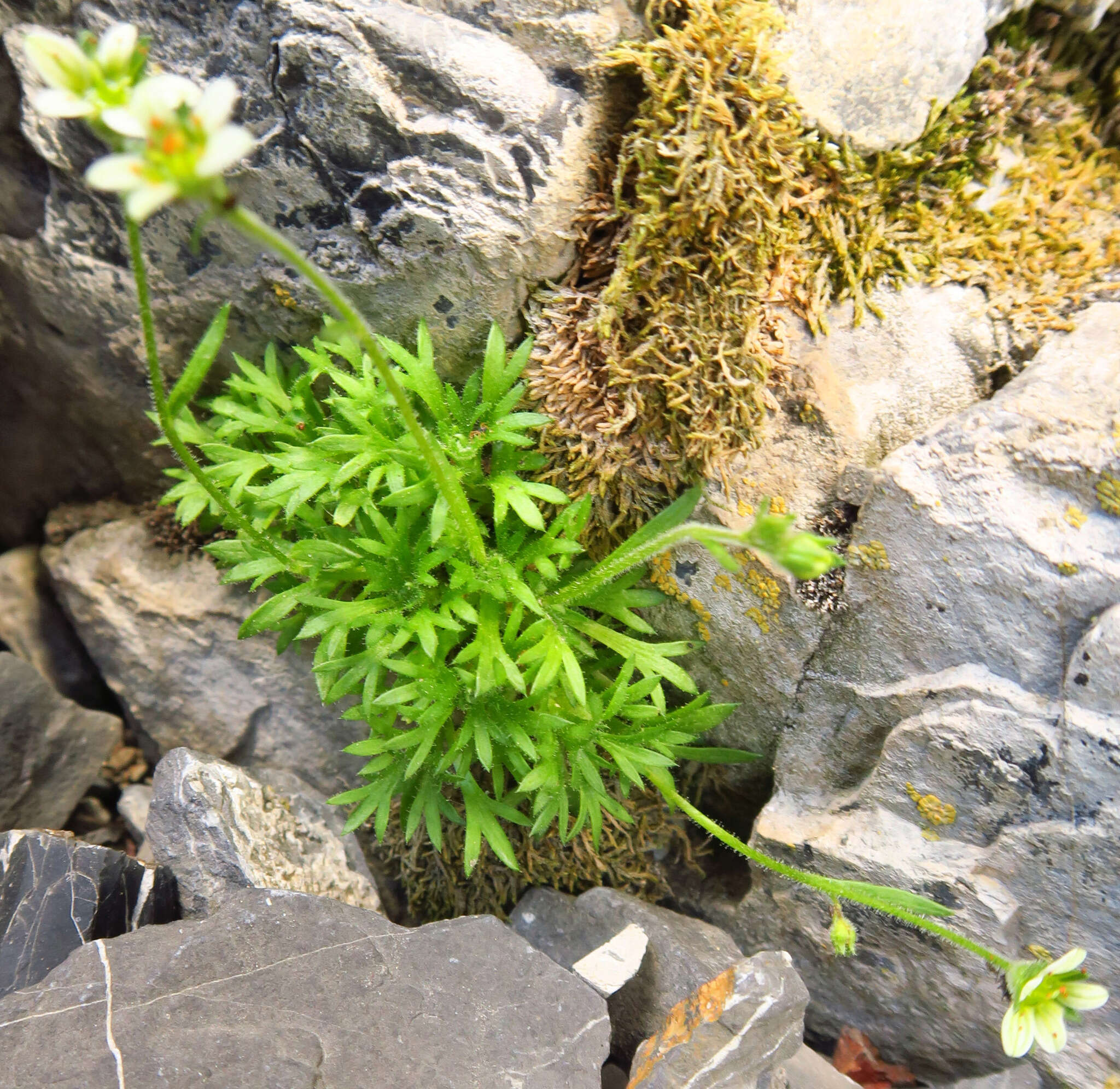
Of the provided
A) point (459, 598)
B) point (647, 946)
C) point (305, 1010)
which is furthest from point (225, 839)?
point (647, 946)

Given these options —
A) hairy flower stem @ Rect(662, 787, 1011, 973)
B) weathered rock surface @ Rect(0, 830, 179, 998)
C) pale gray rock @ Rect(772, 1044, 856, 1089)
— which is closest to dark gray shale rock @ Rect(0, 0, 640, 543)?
hairy flower stem @ Rect(662, 787, 1011, 973)

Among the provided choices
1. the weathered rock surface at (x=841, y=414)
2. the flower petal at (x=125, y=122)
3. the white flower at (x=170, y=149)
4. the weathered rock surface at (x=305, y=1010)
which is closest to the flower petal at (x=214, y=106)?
the white flower at (x=170, y=149)

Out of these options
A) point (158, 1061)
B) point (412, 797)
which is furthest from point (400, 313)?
point (158, 1061)

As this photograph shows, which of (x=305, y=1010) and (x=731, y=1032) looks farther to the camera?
(x=731, y=1032)

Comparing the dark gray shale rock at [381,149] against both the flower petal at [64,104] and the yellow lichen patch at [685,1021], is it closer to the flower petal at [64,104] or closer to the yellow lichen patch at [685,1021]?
the flower petal at [64,104]

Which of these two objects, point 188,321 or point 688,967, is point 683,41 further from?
point 688,967

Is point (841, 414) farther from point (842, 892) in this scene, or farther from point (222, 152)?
point (222, 152)

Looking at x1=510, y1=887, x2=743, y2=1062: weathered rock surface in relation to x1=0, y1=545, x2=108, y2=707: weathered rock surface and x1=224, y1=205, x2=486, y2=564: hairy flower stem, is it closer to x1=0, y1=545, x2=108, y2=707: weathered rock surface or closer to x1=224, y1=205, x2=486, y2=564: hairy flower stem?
x1=224, y1=205, x2=486, y2=564: hairy flower stem
